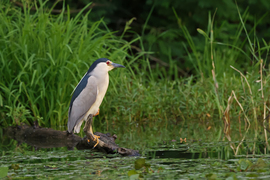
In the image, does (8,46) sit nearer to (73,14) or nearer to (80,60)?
(80,60)

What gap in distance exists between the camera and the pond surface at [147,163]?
341 centimetres

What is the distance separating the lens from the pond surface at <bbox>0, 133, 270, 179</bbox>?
11.2ft

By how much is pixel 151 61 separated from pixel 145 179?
9481mm

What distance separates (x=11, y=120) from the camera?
22.5ft

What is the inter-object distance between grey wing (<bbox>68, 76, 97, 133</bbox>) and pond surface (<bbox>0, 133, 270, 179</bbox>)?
1.26 ft

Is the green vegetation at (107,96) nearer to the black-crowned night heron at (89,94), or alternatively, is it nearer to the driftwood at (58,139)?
the driftwood at (58,139)

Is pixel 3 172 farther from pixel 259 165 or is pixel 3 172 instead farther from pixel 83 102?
pixel 259 165

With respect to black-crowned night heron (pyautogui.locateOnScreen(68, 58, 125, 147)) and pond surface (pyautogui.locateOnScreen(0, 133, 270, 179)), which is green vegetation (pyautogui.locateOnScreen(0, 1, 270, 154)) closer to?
black-crowned night heron (pyautogui.locateOnScreen(68, 58, 125, 147))

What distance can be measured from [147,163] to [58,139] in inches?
86.4

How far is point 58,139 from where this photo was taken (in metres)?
5.54

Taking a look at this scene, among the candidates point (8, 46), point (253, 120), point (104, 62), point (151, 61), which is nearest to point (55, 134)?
point (104, 62)

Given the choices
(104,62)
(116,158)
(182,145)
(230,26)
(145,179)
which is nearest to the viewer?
(145,179)

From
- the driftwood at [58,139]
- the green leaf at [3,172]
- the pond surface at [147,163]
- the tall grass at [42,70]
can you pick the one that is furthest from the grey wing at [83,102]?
the green leaf at [3,172]

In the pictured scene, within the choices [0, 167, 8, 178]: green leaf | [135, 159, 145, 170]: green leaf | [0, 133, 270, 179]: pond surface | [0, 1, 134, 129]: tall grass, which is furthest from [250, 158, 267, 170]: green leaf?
[0, 1, 134, 129]: tall grass
